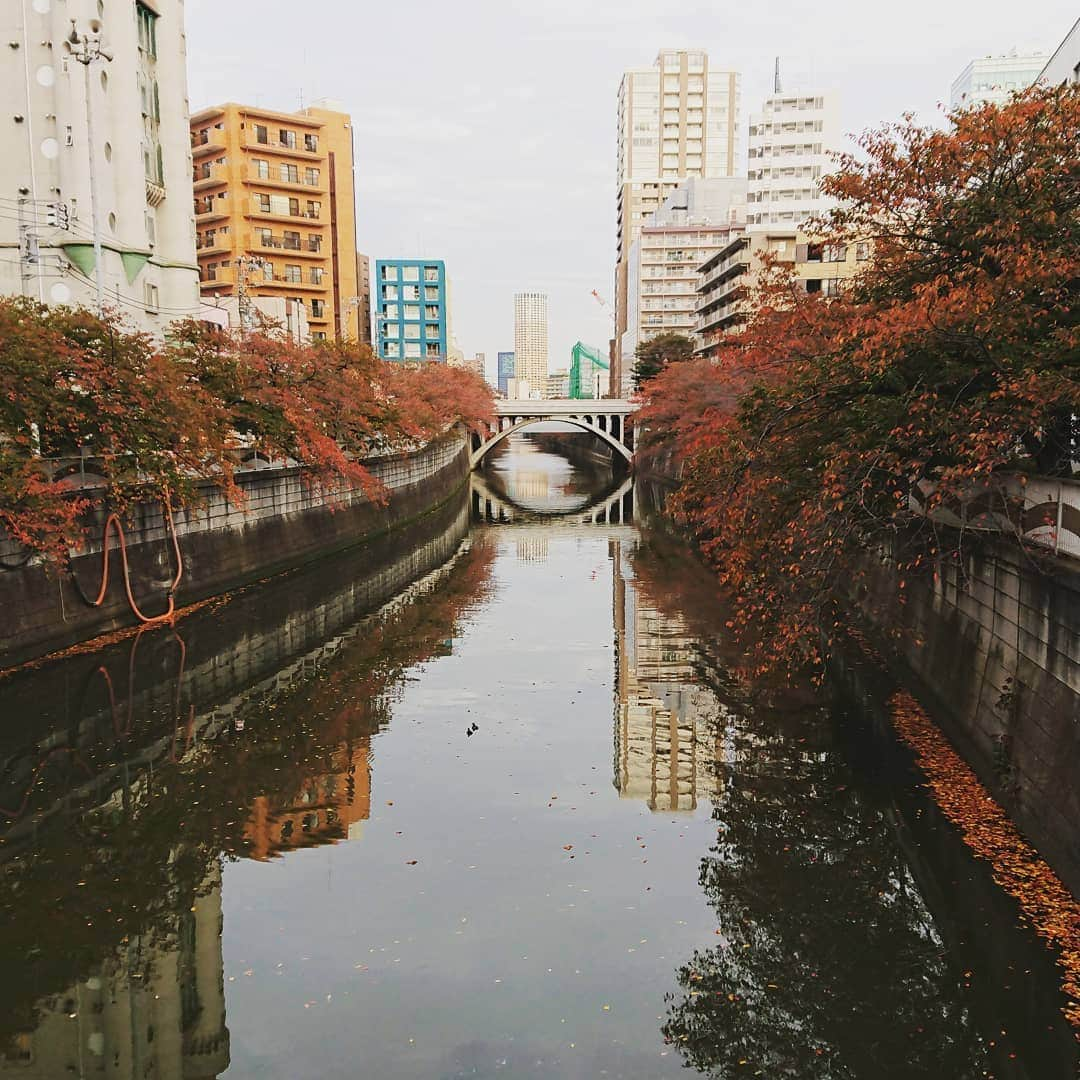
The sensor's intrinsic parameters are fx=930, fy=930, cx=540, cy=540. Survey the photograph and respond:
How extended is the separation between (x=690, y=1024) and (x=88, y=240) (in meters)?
33.6

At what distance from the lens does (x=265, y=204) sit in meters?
66.9

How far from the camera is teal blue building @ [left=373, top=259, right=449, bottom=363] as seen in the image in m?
118

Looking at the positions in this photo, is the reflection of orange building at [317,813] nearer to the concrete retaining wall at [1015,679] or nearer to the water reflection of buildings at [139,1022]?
the water reflection of buildings at [139,1022]

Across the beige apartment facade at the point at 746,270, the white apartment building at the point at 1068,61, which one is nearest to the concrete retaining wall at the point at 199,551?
the white apartment building at the point at 1068,61

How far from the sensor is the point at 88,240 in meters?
33.0

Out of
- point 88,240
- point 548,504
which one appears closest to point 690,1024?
point 88,240

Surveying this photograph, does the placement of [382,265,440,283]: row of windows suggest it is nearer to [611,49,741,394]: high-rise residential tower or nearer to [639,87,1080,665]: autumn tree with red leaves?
[611,49,741,394]: high-rise residential tower

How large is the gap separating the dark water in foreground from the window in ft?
101

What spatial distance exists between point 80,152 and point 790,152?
2730 inches

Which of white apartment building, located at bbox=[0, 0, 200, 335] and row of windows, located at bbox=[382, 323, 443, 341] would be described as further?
row of windows, located at bbox=[382, 323, 443, 341]

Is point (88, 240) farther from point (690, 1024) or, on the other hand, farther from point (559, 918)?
point (690, 1024)

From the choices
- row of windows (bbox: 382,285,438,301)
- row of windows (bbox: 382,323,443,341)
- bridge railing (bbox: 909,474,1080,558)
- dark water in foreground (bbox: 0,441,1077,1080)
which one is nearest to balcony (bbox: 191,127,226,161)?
Answer: row of windows (bbox: 382,285,438,301)

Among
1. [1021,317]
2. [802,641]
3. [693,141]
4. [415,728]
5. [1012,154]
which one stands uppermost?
[693,141]

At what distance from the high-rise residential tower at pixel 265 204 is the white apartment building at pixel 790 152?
40.4 meters
